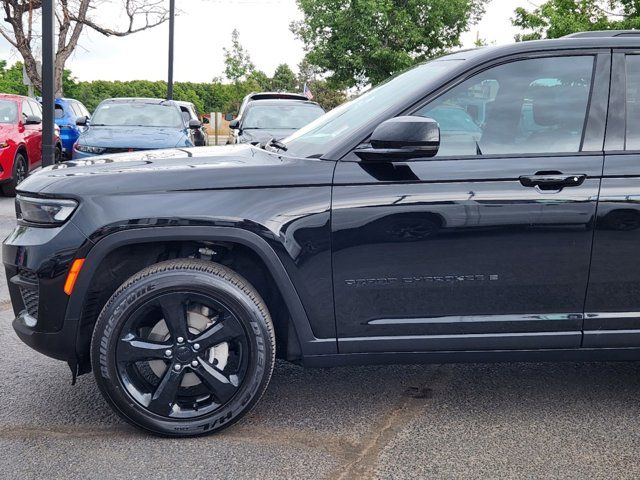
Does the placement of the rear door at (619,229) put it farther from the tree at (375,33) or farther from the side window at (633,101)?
the tree at (375,33)

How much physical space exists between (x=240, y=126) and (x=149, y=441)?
371 inches

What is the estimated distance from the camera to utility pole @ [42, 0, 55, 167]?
952 centimetres

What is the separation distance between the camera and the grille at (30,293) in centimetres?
307

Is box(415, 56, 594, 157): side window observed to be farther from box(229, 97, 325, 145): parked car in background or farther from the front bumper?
box(229, 97, 325, 145): parked car in background

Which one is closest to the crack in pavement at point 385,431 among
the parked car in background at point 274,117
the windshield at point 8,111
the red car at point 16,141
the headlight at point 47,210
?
the headlight at point 47,210

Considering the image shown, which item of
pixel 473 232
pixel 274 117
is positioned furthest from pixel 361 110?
pixel 274 117

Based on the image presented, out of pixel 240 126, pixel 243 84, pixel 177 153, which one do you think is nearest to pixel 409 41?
pixel 243 84

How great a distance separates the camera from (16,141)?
37.1ft

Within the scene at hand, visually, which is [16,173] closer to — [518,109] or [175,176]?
[175,176]

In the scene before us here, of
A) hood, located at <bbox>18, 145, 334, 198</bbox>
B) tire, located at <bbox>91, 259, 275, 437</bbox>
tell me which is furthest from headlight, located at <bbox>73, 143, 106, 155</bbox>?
tire, located at <bbox>91, 259, 275, 437</bbox>

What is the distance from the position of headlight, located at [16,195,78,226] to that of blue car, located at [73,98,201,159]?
7382 mm

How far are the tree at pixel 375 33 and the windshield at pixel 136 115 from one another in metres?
21.6

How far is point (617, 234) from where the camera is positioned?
310cm

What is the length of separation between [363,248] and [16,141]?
386 inches
